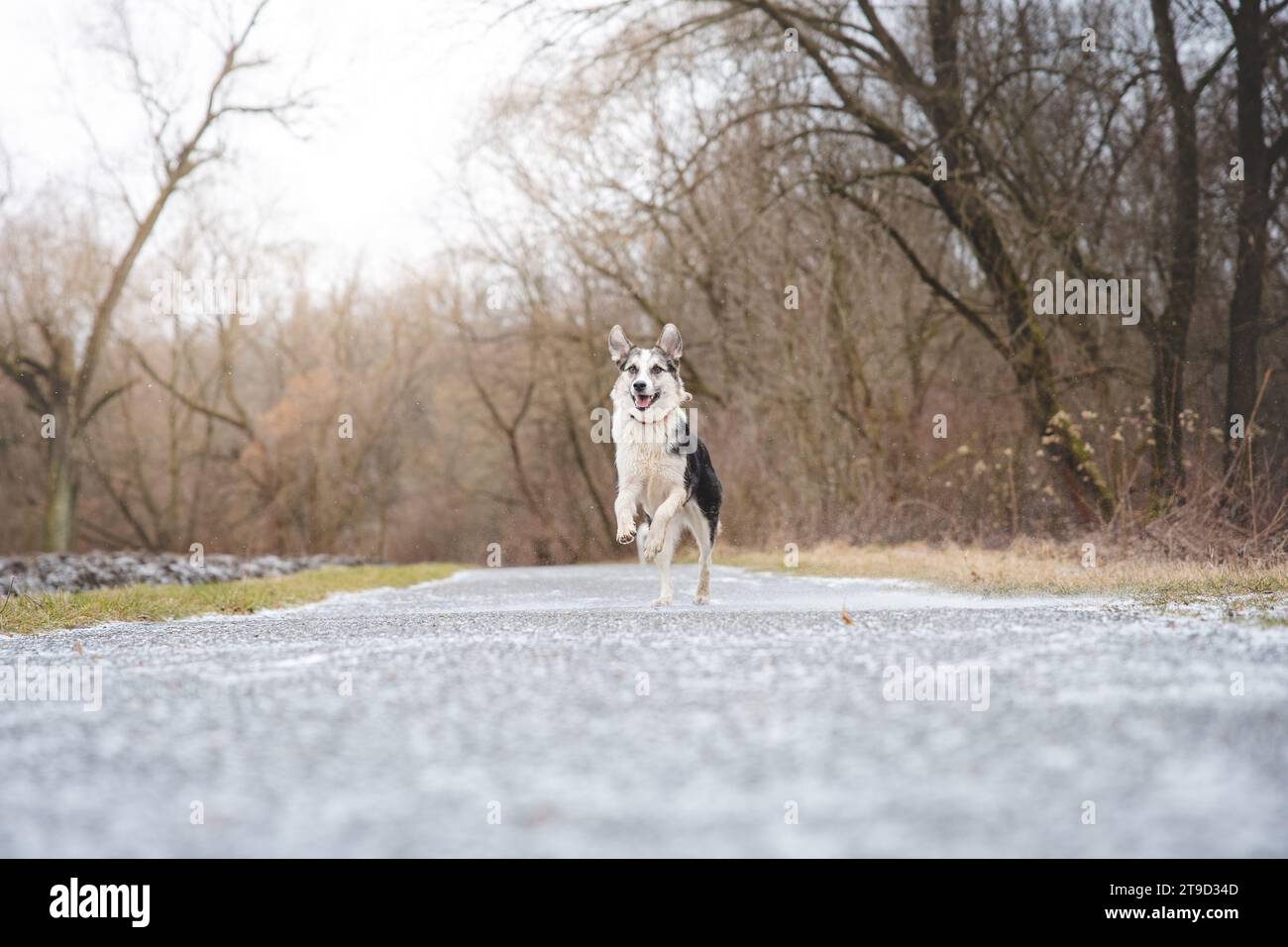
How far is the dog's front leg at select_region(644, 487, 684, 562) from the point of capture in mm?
9297

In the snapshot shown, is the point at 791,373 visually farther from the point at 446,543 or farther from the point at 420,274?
the point at 446,543

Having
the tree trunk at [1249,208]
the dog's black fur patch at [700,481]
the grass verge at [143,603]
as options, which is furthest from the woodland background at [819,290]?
the grass verge at [143,603]

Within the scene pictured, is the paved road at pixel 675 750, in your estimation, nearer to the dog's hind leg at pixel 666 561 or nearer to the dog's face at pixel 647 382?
the dog's hind leg at pixel 666 561

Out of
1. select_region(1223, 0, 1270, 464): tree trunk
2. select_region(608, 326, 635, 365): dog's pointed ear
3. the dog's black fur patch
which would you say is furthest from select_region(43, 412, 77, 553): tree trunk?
select_region(1223, 0, 1270, 464): tree trunk

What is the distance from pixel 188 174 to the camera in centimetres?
2931

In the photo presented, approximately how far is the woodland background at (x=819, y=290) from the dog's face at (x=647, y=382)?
5.36 metres

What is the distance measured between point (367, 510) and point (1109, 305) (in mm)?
33650

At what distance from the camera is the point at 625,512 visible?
9273 mm

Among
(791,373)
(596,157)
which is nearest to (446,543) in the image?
(596,157)

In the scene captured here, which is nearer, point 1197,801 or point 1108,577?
point 1197,801

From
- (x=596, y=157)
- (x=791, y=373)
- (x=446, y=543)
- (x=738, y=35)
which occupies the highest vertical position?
(x=596, y=157)

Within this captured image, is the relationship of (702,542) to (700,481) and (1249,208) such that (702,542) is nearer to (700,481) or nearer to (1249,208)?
(700,481)

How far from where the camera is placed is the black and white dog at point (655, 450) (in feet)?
31.2

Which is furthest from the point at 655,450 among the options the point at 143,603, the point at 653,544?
the point at 143,603
